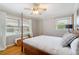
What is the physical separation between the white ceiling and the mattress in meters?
0.46

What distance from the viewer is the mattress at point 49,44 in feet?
4.07

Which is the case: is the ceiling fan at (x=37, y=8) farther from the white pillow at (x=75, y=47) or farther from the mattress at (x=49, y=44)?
the white pillow at (x=75, y=47)

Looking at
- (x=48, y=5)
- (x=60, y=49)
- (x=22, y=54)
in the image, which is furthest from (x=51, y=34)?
(x=22, y=54)

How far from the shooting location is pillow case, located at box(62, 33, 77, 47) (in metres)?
1.28

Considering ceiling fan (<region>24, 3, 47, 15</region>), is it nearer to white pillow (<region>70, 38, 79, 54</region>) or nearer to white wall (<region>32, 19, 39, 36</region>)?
white wall (<region>32, 19, 39, 36</region>)

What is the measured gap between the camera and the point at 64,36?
1.31 meters

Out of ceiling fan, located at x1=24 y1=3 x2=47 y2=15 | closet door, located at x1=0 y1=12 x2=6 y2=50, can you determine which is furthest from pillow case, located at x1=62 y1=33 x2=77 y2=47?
closet door, located at x1=0 y1=12 x2=6 y2=50

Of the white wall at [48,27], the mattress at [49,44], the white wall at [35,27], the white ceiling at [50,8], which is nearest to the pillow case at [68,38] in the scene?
the mattress at [49,44]

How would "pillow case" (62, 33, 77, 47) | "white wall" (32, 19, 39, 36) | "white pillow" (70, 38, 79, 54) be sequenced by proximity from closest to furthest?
"white pillow" (70, 38, 79, 54) < "pillow case" (62, 33, 77, 47) < "white wall" (32, 19, 39, 36)

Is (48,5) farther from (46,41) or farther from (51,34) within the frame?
(46,41)

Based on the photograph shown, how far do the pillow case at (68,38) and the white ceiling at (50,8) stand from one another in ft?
1.24

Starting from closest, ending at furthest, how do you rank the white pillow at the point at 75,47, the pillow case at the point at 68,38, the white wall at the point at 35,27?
the white pillow at the point at 75,47
the pillow case at the point at 68,38
the white wall at the point at 35,27

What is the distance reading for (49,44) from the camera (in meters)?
1.33

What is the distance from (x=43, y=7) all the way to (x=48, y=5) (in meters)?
0.09
